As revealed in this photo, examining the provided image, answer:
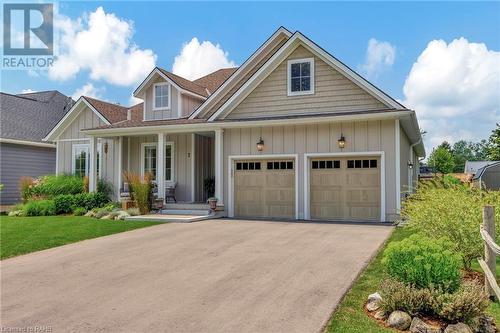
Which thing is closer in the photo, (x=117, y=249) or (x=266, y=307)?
(x=266, y=307)

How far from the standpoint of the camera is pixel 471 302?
425 cm

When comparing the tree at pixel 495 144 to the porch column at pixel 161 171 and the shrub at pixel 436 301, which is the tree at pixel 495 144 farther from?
the shrub at pixel 436 301

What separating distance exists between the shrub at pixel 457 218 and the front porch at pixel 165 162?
34.6 feet

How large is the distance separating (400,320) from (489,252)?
5.82ft

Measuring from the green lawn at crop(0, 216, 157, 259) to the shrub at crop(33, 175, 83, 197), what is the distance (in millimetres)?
4211

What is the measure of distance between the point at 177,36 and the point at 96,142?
6313 millimetres

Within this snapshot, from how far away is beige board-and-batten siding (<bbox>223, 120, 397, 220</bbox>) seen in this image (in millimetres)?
12828

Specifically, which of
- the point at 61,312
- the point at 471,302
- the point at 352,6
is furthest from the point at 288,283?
the point at 352,6

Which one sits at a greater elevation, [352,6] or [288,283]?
[352,6]

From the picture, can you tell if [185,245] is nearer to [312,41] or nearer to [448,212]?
[448,212]

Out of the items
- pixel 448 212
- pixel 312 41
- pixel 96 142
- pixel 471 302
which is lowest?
pixel 471 302

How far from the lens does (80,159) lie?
64.8 ft

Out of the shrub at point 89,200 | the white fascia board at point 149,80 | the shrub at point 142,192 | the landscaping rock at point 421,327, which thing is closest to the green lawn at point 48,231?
the shrub at point 142,192

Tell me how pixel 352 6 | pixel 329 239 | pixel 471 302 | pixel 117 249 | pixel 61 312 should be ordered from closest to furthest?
pixel 471 302
pixel 61 312
pixel 117 249
pixel 329 239
pixel 352 6
